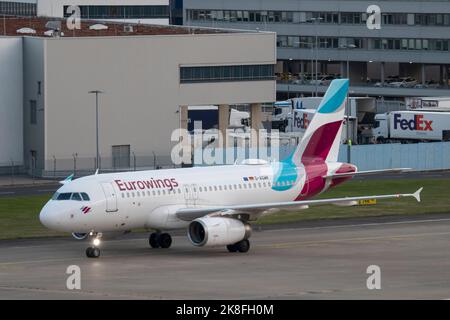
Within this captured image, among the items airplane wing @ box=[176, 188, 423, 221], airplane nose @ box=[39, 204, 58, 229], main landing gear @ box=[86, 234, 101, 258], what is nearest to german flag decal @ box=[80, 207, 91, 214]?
airplane nose @ box=[39, 204, 58, 229]

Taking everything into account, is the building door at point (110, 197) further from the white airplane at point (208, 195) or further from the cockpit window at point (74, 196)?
the cockpit window at point (74, 196)

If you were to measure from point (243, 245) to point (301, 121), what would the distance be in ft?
283

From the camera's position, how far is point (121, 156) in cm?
12862

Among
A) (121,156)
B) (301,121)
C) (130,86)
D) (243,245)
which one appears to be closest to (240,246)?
(243,245)

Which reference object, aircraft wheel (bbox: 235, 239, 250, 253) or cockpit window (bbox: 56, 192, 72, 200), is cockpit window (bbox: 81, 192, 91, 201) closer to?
cockpit window (bbox: 56, 192, 72, 200)

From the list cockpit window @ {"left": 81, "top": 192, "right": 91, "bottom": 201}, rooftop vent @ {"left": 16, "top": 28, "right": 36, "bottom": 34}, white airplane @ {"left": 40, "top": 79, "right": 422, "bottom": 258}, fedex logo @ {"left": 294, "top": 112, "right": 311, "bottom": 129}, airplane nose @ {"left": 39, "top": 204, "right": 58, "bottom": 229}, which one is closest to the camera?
airplane nose @ {"left": 39, "top": 204, "right": 58, "bottom": 229}

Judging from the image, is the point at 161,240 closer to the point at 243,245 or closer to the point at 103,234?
the point at 103,234

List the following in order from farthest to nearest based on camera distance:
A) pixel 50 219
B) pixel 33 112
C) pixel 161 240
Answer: pixel 33 112 → pixel 161 240 → pixel 50 219

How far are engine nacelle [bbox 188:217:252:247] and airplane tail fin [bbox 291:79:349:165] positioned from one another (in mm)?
8825

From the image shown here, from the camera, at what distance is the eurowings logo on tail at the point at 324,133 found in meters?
75.8

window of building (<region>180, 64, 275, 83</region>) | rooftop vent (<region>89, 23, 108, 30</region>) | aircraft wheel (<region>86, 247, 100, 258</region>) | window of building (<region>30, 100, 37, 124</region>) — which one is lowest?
aircraft wheel (<region>86, 247, 100, 258</region>)

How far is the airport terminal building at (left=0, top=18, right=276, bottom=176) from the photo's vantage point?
12494 cm
